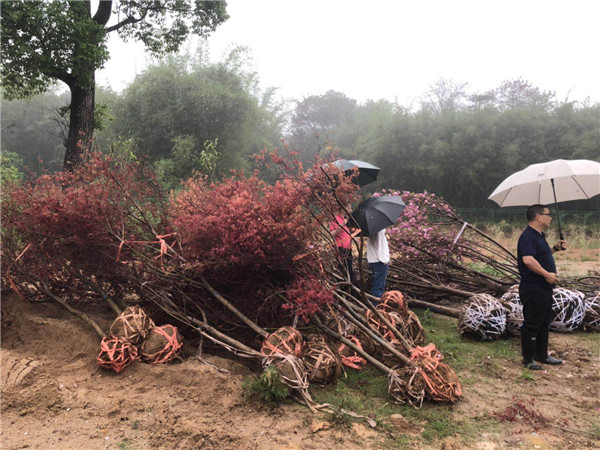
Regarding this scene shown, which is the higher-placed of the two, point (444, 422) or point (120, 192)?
point (120, 192)

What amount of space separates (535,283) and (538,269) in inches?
7.2

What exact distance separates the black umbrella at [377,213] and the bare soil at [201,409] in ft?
5.86

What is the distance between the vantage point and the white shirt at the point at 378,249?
5473mm

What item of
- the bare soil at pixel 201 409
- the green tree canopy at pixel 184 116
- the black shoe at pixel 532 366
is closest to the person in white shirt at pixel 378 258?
the bare soil at pixel 201 409

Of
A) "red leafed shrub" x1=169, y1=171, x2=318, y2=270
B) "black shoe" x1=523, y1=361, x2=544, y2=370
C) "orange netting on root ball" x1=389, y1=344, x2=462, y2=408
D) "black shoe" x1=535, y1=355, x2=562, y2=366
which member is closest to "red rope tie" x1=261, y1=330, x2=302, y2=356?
"red leafed shrub" x1=169, y1=171, x2=318, y2=270

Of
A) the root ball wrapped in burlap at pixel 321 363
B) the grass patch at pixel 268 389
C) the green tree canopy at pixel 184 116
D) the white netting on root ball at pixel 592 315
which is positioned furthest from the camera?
the green tree canopy at pixel 184 116

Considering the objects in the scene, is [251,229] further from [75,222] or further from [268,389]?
[75,222]

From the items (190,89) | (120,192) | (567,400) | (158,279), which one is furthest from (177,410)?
(190,89)

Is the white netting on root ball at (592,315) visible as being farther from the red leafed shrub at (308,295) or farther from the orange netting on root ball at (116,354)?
the orange netting on root ball at (116,354)

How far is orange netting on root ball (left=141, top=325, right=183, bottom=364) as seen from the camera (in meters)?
3.95

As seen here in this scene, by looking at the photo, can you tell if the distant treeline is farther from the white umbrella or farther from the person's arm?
the person's arm

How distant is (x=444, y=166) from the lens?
68.8ft

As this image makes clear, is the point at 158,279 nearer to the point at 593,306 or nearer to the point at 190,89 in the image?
the point at 593,306

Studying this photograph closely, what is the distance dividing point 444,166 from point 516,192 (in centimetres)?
1607
